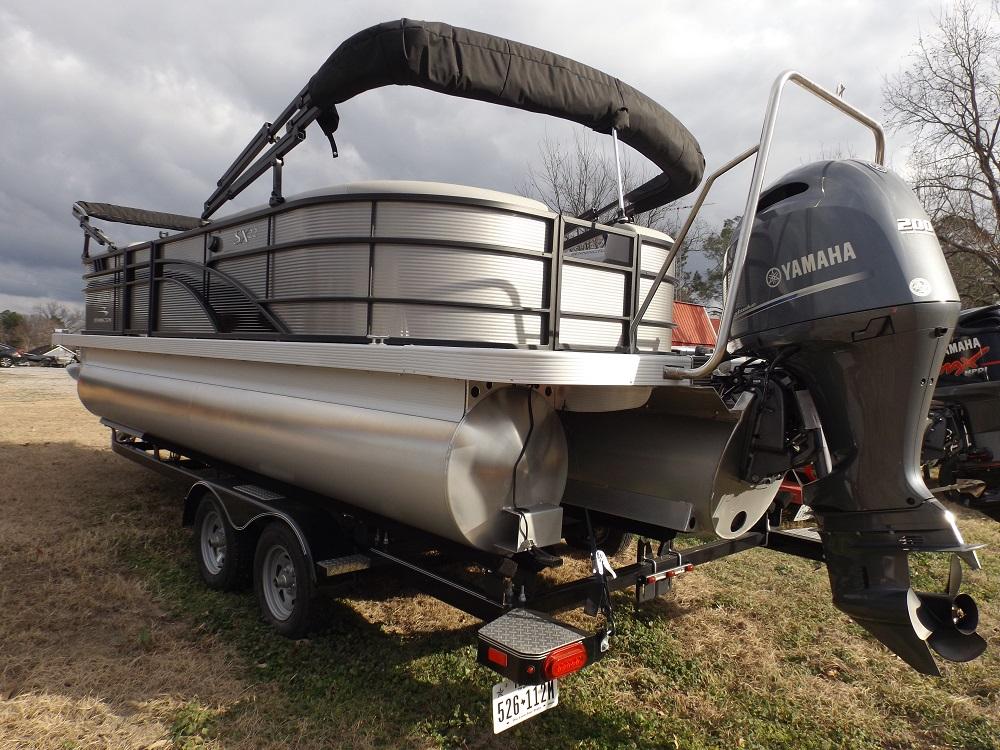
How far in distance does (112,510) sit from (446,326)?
4.59 metres

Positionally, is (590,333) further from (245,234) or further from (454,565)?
(245,234)

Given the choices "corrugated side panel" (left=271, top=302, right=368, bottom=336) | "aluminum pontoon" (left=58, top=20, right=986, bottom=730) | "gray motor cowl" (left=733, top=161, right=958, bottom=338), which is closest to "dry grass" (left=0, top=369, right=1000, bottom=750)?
"aluminum pontoon" (left=58, top=20, right=986, bottom=730)

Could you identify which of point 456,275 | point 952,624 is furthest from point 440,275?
point 952,624

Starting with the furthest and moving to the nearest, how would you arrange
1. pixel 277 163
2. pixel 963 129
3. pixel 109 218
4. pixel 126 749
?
pixel 963 129, pixel 109 218, pixel 277 163, pixel 126 749

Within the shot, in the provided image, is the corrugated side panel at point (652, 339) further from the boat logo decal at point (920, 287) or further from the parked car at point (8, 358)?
the parked car at point (8, 358)

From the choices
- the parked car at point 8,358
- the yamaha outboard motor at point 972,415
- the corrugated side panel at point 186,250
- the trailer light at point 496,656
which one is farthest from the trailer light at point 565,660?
the parked car at point 8,358

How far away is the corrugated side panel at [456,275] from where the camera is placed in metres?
3.21

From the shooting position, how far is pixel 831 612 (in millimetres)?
4262

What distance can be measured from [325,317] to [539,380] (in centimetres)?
153

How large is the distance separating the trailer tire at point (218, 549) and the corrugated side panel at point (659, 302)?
111 inches

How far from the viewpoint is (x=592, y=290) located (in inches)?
142

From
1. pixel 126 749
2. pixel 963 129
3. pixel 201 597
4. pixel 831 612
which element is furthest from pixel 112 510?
pixel 963 129

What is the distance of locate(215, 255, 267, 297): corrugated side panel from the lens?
394cm

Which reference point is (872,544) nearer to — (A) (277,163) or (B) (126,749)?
(B) (126,749)
